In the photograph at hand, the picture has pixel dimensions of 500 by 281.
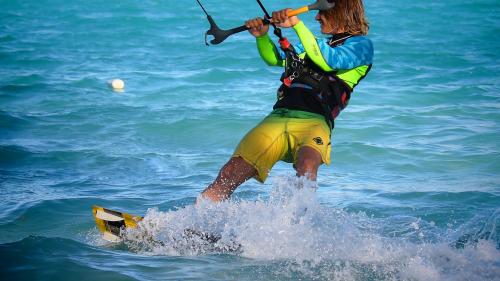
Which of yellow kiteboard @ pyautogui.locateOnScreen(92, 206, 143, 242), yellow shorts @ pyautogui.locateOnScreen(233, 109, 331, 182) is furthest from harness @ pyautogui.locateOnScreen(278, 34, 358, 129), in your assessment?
yellow kiteboard @ pyautogui.locateOnScreen(92, 206, 143, 242)

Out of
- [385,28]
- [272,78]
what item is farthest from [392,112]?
[385,28]

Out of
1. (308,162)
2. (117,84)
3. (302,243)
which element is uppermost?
(117,84)

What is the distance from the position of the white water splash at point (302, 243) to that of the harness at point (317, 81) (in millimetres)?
647

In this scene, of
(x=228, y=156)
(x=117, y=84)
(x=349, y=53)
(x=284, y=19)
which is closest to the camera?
(x=284, y=19)

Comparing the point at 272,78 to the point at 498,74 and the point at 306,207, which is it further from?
the point at 306,207

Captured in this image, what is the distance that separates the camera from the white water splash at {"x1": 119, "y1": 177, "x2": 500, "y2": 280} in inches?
166

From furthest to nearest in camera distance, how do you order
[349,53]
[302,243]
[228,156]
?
[228,156], [349,53], [302,243]

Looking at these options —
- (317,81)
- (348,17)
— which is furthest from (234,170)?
(348,17)

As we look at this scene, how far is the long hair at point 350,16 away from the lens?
5023 mm

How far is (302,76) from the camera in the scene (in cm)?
503

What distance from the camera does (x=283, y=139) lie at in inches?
196

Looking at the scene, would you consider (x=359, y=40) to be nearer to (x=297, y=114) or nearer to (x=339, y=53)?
(x=339, y=53)

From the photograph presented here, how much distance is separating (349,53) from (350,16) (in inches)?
12.9

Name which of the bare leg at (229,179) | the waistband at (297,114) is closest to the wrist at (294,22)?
the waistband at (297,114)
